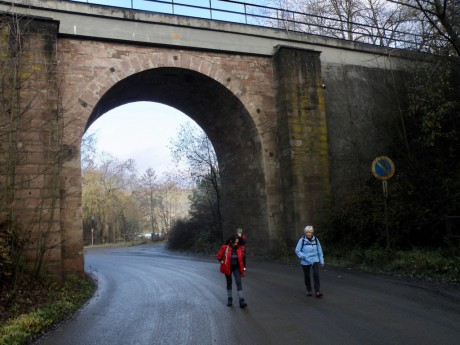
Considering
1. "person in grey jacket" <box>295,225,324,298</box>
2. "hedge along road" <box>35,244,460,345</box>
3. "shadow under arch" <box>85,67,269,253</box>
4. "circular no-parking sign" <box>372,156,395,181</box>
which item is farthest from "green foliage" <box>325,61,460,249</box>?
"person in grey jacket" <box>295,225,324,298</box>

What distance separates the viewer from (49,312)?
7176 millimetres

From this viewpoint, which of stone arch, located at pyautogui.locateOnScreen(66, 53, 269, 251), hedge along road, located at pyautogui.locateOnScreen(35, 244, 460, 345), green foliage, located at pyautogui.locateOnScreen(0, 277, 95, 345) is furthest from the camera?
stone arch, located at pyautogui.locateOnScreen(66, 53, 269, 251)

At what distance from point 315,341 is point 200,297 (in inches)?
152

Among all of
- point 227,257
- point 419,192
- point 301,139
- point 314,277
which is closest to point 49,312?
point 227,257

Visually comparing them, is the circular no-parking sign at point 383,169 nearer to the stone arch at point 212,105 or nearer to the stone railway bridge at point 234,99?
the stone railway bridge at point 234,99

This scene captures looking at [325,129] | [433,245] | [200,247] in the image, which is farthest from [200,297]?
[200,247]

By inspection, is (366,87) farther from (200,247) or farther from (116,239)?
(116,239)

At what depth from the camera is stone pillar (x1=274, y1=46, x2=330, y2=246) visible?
14961 millimetres

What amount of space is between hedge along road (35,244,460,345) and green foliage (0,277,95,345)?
0.85ft

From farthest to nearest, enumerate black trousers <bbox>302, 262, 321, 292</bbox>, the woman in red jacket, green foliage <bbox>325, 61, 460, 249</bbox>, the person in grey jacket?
green foliage <bbox>325, 61, 460, 249</bbox> < the person in grey jacket < black trousers <bbox>302, 262, 321, 292</bbox> < the woman in red jacket

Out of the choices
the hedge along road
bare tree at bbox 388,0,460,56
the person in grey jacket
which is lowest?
the hedge along road

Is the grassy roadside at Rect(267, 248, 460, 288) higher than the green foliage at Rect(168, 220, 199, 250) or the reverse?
the reverse

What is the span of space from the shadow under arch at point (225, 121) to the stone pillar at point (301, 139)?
101 cm

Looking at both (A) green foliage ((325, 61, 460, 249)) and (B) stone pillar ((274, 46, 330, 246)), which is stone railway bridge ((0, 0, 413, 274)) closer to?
(B) stone pillar ((274, 46, 330, 246))
